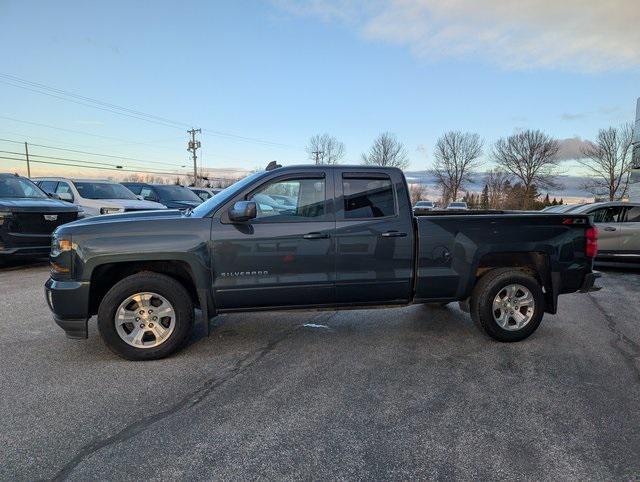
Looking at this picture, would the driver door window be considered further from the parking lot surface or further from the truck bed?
the parking lot surface

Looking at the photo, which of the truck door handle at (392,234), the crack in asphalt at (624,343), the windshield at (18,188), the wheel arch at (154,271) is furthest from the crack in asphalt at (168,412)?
the windshield at (18,188)

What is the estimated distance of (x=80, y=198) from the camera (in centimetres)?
1194

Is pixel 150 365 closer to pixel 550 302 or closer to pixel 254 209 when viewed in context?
pixel 254 209

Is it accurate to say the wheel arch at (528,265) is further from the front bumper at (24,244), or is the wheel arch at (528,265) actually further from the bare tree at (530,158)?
Answer: the bare tree at (530,158)

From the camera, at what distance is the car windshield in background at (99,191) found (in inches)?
479

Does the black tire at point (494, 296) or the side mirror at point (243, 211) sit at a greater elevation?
the side mirror at point (243, 211)

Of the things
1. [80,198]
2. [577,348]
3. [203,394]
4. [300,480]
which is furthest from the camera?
[80,198]

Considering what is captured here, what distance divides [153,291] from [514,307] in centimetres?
385

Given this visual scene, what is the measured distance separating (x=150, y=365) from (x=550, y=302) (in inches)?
173

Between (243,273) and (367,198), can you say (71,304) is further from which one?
(367,198)

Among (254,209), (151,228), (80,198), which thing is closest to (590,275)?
(254,209)

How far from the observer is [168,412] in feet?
11.0

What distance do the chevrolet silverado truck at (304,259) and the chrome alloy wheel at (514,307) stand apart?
0.01m

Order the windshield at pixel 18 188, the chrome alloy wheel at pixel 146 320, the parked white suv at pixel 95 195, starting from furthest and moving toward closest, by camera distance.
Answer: the parked white suv at pixel 95 195 → the windshield at pixel 18 188 → the chrome alloy wheel at pixel 146 320
